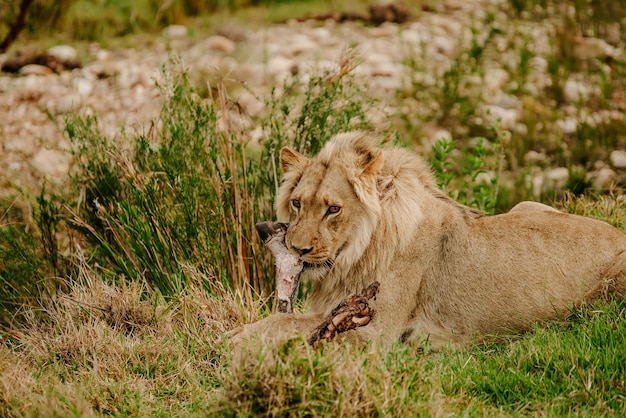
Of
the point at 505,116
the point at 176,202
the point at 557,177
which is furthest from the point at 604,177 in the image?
the point at 176,202

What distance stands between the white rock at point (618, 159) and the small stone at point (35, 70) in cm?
776

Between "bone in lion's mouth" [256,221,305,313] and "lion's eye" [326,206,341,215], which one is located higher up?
"lion's eye" [326,206,341,215]

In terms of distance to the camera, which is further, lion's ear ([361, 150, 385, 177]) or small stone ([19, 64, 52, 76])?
small stone ([19, 64, 52, 76])

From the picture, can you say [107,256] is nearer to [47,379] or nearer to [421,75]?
[47,379]

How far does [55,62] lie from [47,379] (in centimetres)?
812

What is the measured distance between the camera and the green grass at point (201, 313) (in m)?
3.65

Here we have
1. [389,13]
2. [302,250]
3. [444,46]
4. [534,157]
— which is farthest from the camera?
[389,13]

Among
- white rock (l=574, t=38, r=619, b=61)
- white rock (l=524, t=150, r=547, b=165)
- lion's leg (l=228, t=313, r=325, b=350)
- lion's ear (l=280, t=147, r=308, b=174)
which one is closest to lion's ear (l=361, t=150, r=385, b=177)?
lion's ear (l=280, t=147, r=308, b=174)

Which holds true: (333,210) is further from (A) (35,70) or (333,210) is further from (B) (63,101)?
(A) (35,70)

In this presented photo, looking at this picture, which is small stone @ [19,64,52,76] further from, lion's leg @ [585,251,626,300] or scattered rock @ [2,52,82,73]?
lion's leg @ [585,251,626,300]

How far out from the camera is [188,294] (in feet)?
17.4

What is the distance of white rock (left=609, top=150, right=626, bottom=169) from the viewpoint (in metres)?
8.59

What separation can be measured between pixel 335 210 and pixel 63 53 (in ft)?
27.4

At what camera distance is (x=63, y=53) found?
11586mm
